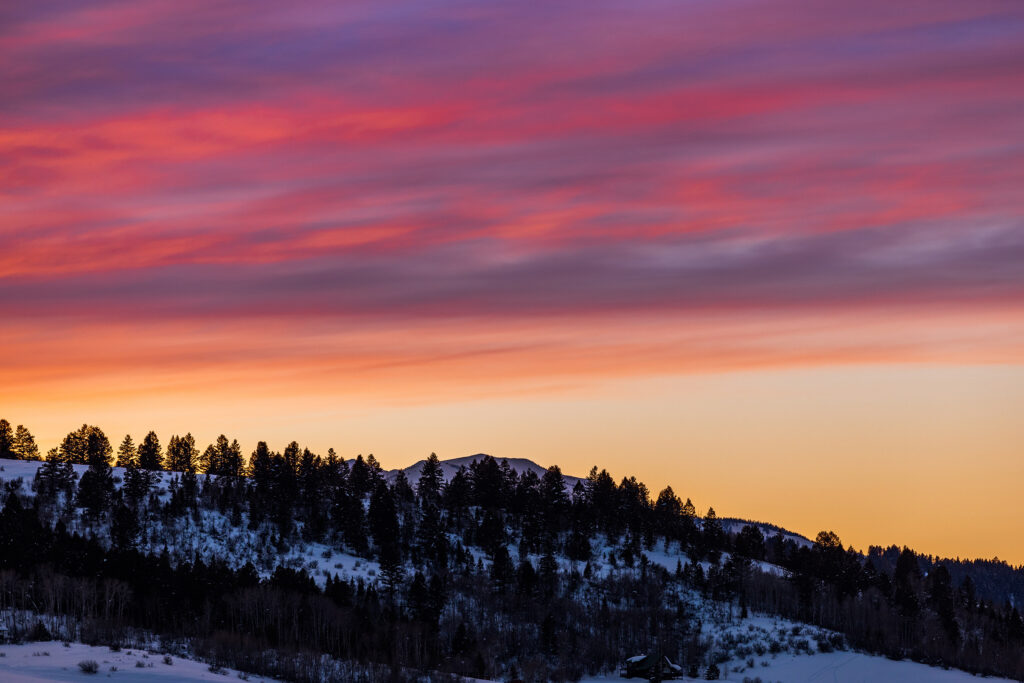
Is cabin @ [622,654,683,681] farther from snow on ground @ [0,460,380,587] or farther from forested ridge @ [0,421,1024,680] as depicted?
snow on ground @ [0,460,380,587]

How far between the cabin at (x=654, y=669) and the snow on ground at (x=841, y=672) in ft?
20.5

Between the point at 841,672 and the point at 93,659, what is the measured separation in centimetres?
14506

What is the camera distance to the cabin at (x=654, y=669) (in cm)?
16088

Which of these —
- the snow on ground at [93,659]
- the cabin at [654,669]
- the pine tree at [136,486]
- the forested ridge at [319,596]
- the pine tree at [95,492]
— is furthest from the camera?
the pine tree at [136,486]

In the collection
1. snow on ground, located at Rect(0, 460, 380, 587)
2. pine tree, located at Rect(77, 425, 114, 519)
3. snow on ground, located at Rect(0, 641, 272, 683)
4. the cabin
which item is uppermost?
pine tree, located at Rect(77, 425, 114, 519)

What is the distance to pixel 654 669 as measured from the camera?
533 ft

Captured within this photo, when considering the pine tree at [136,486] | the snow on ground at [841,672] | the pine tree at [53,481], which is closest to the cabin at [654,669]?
the snow on ground at [841,672]

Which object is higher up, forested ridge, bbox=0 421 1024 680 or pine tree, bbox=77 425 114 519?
pine tree, bbox=77 425 114 519

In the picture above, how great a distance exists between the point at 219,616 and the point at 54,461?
206 feet

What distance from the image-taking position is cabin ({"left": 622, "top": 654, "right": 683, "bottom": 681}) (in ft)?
528

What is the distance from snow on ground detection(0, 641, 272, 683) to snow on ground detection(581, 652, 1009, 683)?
116098 mm

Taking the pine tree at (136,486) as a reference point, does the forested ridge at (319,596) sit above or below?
below

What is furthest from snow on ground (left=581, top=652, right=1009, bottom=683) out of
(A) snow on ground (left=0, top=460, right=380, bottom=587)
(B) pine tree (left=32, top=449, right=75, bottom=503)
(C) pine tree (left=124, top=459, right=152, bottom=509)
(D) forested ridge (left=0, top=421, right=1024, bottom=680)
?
(B) pine tree (left=32, top=449, right=75, bottom=503)

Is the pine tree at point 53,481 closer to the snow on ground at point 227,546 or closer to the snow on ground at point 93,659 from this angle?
the snow on ground at point 227,546
